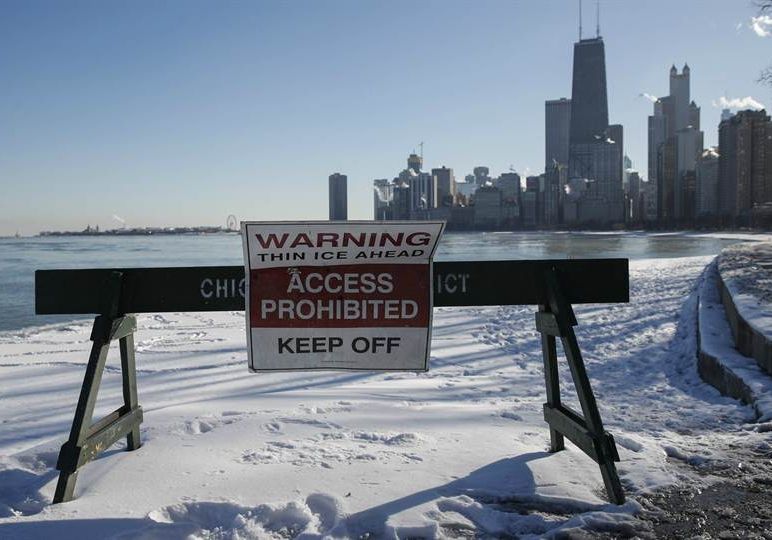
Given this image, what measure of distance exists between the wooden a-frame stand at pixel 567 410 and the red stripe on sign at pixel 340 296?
739mm

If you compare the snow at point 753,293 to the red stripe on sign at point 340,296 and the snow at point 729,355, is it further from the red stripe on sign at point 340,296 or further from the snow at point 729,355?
the red stripe on sign at point 340,296

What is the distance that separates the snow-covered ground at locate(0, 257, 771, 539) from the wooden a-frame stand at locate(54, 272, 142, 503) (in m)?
0.15

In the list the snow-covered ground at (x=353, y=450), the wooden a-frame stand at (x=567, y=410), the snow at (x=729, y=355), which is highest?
the wooden a-frame stand at (x=567, y=410)

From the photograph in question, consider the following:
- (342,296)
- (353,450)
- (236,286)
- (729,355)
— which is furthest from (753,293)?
(236,286)

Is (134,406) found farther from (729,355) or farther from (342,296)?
(729,355)

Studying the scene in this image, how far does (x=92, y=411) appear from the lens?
3217mm

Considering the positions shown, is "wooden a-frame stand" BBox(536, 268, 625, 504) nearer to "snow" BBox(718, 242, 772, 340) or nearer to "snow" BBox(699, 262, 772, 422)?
"snow" BBox(699, 262, 772, 422)

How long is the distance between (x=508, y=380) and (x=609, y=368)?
4.78ft

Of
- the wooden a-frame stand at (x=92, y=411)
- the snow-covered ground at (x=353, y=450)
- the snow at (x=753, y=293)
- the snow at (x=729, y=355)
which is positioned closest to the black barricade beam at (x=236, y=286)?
the wooden a-frame stand at (x=92, y=411)

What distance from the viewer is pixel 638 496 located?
3.12 meters

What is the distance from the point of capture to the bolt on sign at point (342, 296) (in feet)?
→ 10.9

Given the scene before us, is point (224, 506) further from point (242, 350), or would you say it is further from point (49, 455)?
point (242, 350)

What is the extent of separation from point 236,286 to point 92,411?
3.36 feet

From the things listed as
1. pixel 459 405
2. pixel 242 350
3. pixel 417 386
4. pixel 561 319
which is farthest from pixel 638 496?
pixel 242 350
